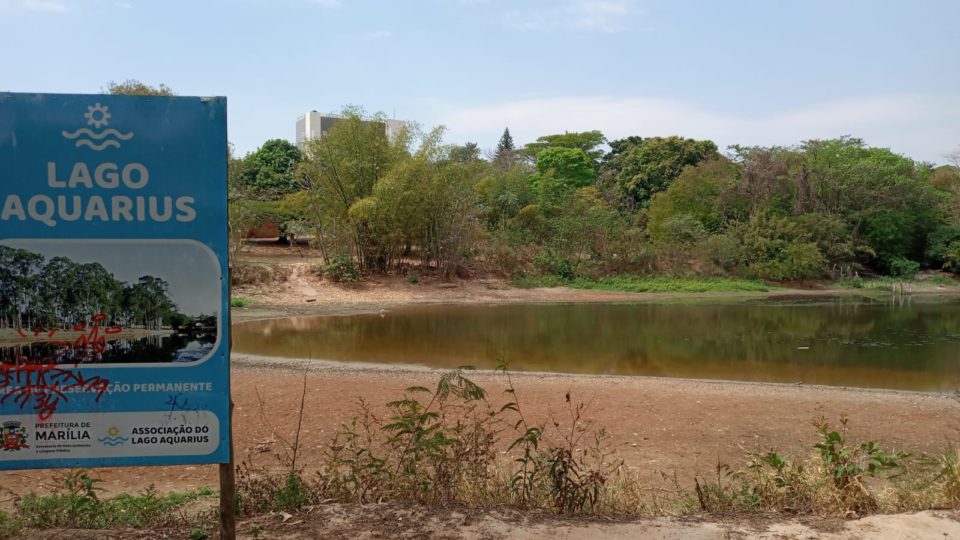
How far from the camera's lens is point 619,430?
7375 millimetres

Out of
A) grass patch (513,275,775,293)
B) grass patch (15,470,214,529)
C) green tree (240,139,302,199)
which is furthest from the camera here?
green tree (240,139,302,199)

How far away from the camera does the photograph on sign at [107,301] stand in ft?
8.61

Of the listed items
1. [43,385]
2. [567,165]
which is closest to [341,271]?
[43,385]

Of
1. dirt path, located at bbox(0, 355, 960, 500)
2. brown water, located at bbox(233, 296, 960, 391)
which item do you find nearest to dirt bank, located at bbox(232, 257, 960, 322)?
brown water, located at bbox(233, 296, 960, 391)

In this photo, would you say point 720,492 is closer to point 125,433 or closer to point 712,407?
point 125,433

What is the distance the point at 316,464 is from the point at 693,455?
3.59m

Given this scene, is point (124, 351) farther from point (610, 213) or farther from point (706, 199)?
point (706, 199)

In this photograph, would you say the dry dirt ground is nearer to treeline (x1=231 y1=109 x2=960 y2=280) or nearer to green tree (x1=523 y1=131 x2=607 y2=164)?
treeline (x1=231 y1=109 x2=960 y2=280)

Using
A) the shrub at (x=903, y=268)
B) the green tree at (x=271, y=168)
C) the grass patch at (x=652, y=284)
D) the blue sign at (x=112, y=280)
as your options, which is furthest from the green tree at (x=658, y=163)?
the blue sign at (x=112, y=280)

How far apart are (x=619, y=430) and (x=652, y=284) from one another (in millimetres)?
23219

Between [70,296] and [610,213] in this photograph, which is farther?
[610,213]

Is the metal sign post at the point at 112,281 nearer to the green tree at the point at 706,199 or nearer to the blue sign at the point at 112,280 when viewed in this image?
the blue sign at the point at 112,280

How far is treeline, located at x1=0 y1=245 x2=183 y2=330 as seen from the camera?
2.62 metres

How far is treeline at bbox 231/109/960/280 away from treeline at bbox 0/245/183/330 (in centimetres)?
2056
